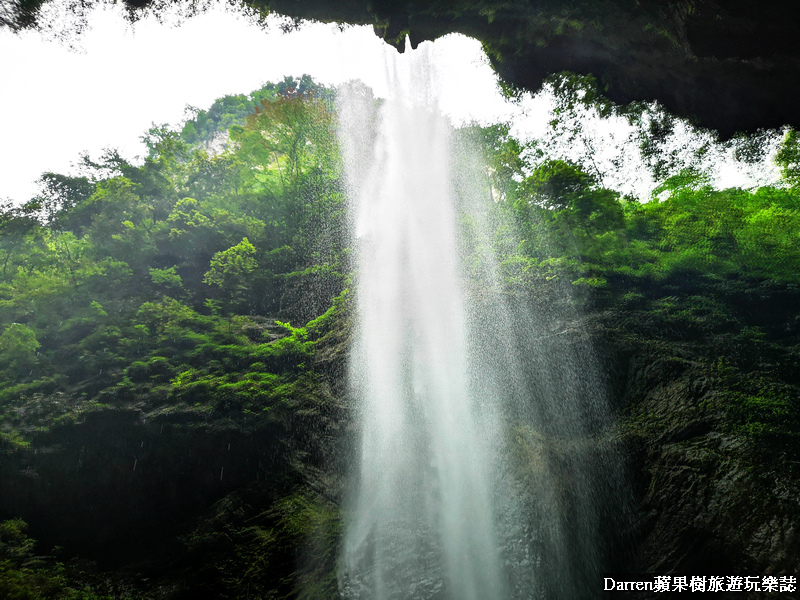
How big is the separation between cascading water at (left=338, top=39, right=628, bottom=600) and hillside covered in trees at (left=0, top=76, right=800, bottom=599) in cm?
53

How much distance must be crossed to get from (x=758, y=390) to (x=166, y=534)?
36.8ft

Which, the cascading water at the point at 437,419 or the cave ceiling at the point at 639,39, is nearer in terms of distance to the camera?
the cave ceiling at the point at 639,39

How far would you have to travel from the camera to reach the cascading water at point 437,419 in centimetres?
684

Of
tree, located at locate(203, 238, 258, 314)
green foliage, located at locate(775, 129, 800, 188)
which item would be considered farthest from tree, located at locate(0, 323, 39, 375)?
green foliage, located at locate(775, 129, 800, 188)

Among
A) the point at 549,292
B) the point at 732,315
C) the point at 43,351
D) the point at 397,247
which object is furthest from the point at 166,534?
the point at 732,315

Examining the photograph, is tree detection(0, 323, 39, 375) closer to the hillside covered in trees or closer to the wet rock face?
the hillside covered in trees

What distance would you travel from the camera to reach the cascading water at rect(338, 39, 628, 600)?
6.84 meters

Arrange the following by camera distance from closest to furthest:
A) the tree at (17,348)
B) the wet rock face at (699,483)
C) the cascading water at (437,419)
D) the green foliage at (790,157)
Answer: the wet rock face at (699,483), the cascading water at (437,419), the green foliage at (790,157), the tree at (17,348)

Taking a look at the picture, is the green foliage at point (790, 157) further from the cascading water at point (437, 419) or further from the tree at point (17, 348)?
the tree at point (17, 348)

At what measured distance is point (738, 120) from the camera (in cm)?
758

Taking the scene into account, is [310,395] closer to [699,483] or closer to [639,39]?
[699,483]

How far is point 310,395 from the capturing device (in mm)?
9852

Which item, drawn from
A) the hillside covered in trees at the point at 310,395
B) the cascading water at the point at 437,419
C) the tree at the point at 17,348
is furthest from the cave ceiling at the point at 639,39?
the tree at the point at 17,348

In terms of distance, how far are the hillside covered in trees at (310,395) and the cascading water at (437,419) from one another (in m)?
0.53
